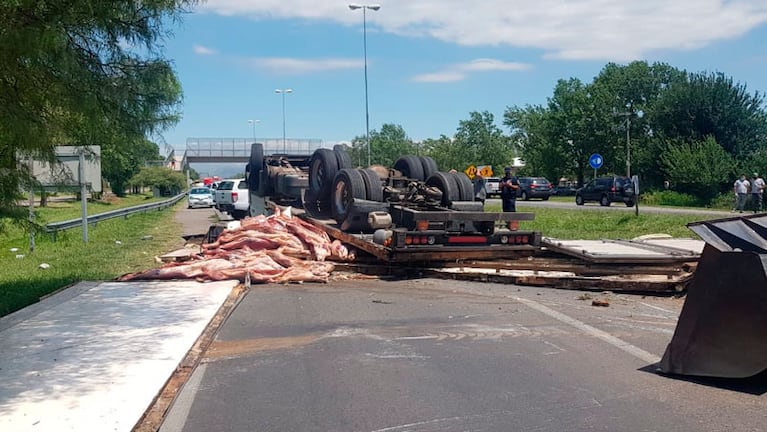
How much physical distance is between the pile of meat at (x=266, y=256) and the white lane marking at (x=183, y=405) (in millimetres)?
5150

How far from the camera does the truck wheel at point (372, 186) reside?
12914mm

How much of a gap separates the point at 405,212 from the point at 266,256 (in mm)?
2437

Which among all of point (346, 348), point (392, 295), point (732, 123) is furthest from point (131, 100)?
point (732, 123)

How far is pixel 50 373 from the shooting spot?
639 centimetres

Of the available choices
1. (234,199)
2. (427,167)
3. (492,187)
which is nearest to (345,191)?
(427,167)

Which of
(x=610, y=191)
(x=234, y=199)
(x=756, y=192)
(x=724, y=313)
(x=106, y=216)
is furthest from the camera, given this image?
(x=610, y=191)

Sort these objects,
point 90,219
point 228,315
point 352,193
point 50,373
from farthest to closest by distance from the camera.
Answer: point 90,219
point 352,193
point 228,315
point 50,373

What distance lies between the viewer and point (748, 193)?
31922 mm

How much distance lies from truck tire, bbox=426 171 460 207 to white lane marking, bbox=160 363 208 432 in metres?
7.39

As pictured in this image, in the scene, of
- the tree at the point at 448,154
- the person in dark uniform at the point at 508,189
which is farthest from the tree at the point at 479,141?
the person in dark uniform at the point at 508,189

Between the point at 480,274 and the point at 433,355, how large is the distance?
476cm

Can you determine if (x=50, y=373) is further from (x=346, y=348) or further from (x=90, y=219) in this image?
(x=90, y=219)

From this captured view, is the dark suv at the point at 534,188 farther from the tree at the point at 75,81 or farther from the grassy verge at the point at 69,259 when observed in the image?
the tree at the point at 75,81

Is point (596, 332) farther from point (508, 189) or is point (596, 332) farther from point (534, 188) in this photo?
point (534, 188)
